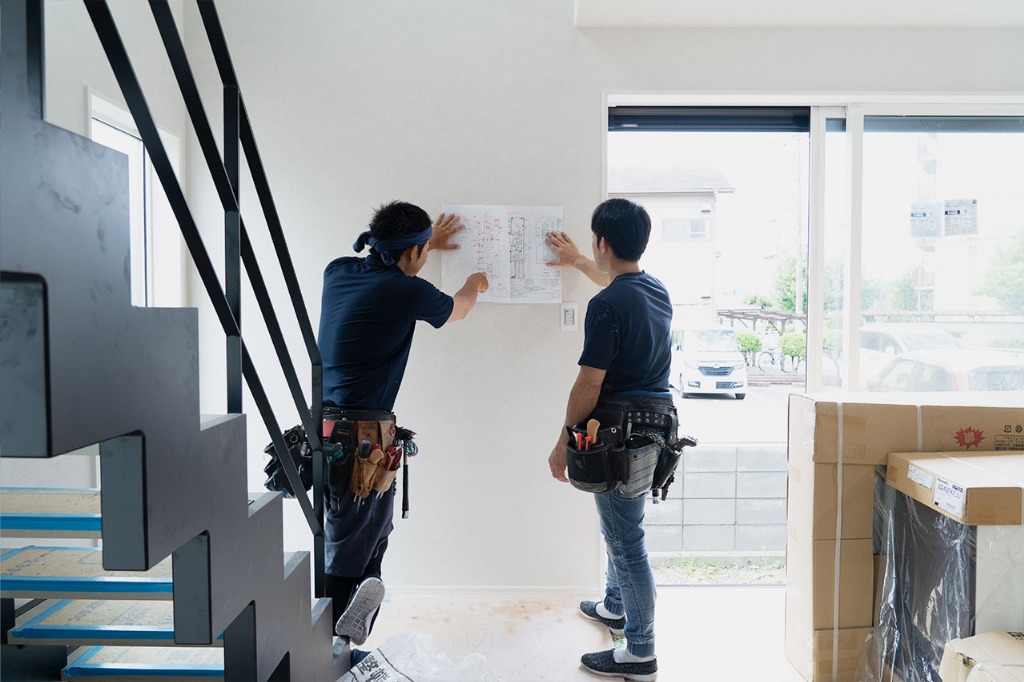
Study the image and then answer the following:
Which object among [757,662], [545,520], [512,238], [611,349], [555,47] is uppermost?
[555,47]

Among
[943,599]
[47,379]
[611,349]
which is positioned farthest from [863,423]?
[47,379]

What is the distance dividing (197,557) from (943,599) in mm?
2017

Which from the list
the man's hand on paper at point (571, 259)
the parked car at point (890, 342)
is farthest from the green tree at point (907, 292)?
the man's hand on paper at point (571, 259)

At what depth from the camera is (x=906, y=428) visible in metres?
2.08

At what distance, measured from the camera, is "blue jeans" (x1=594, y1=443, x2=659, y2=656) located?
2133 millimetres

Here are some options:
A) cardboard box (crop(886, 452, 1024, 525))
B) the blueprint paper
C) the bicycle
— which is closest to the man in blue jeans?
the blueprint paper

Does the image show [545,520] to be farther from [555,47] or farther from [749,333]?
[555,47]

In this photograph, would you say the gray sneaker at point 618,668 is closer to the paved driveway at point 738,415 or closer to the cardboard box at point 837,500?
the cardboard box at point 837,500

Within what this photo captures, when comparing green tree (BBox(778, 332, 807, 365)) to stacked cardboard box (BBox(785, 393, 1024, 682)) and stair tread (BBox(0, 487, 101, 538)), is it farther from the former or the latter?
stair tread (BBox(0, 487, 101, 538))

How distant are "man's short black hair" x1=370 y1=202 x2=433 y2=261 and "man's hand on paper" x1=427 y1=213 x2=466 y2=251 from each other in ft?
1.77

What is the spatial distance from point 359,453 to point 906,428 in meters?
1.78

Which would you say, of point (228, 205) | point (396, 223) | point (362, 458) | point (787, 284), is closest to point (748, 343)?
point (787, 284)

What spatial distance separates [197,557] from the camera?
109 centimetres

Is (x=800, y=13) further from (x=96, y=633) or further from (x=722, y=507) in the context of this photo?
(x=96, y=633)
